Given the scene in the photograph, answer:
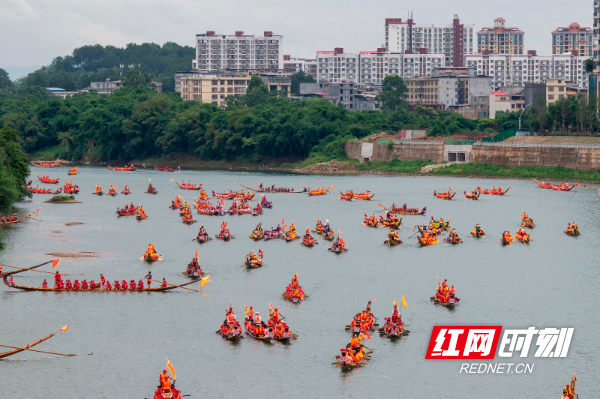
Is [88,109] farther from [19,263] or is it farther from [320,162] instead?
[19,263]

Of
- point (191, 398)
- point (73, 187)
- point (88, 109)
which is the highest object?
point (88, 109)

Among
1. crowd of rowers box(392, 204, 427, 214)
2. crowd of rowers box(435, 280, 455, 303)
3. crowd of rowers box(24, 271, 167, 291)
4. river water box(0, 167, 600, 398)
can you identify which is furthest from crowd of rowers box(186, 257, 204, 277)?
crowd of rowers box(392, 204, 427, 214)

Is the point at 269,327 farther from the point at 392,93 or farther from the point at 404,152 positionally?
the point at 392,93

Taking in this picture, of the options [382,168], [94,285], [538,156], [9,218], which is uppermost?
[538,156]

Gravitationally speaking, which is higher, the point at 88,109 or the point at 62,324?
the point at 88,109

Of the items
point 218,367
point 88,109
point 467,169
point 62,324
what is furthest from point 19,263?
point 88,109

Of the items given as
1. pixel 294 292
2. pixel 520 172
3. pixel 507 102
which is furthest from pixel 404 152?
pixel 294 292

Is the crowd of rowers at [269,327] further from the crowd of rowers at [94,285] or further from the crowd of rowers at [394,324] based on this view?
the crowd of rowers at [94,285]
